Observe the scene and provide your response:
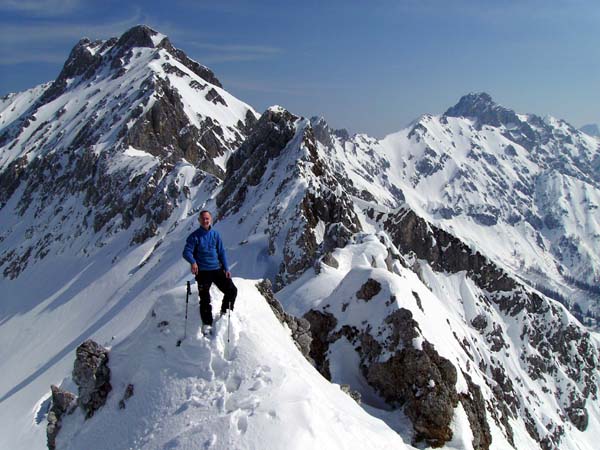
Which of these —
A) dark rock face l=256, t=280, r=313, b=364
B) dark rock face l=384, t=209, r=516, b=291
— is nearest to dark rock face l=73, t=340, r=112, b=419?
dark rock face l=256, t=280, r=313, b=364

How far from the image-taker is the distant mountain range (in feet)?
45.1

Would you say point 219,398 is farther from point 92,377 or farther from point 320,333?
point 320,333

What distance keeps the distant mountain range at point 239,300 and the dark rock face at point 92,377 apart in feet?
0.26

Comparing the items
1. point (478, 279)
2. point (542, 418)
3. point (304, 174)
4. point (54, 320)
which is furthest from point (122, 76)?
point (542, 418)

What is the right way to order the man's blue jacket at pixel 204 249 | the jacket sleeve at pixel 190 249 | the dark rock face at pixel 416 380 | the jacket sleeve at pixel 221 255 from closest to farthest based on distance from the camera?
the jacket sleeve at pixel 190 249 → the man's blue jacket at pixel 204 249 → the jacket sleeve at pixel 221 255 → the dark rock face at pixel 416 380

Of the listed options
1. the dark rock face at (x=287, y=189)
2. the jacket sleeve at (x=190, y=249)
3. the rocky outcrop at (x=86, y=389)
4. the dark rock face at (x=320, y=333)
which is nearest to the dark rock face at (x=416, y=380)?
the dark rock face at (x=320, y=333)

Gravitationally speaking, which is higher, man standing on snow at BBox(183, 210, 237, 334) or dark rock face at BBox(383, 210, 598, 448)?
man standing on snow at BBox(183, 210, 237, 334)

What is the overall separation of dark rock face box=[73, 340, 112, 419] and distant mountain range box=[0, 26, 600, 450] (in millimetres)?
79

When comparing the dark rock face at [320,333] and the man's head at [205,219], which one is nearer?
the man's head at [205,219]

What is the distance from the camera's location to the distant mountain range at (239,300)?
45.1 ft

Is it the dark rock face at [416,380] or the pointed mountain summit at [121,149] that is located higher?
the pointed mountain summit at [121,149]

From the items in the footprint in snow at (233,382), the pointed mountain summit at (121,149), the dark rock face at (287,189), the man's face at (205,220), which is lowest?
the footprint in snow at (233,382)

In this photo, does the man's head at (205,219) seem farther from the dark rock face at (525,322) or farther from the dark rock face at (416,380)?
the dark rock face at (525,322)

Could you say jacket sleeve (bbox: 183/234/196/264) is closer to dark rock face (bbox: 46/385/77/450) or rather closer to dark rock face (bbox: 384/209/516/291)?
dark rock face (bbox: 46/385/77/450)
